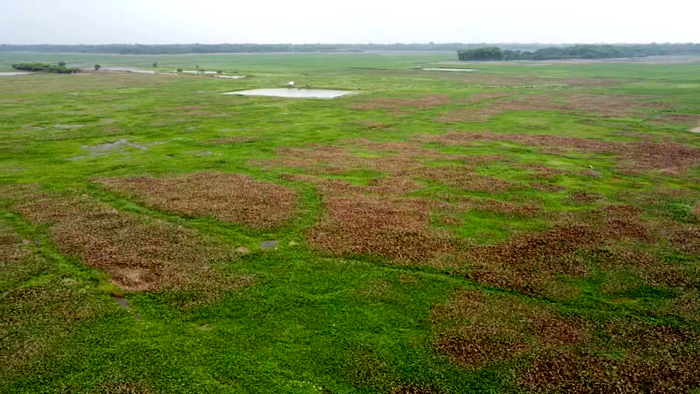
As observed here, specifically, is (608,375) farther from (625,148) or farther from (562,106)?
(562,106)

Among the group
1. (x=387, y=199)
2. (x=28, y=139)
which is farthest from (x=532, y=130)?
(x=28, y=139)

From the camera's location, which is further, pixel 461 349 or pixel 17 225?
pixel 17 225

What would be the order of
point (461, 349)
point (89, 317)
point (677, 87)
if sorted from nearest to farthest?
point (461, 349) → point (89, 317) → point (677, 87)

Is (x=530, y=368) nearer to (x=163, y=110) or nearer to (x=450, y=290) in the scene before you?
(x=450, y=290)

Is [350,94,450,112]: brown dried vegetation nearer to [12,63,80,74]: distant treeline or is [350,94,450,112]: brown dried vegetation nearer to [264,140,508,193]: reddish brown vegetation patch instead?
[264,140,508,193]: reddish brown vegetation patch

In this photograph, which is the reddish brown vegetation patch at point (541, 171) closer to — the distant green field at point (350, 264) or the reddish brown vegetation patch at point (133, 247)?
the distant green field at point (350, 264)

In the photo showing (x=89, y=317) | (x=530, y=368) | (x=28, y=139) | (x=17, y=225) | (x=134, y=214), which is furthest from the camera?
(x=28, y=139)
